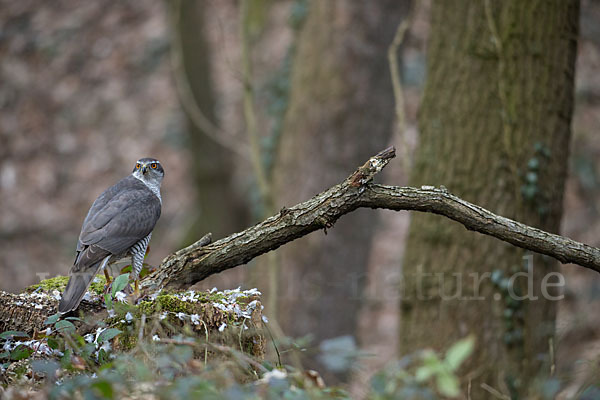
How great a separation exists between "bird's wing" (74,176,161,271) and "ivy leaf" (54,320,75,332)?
694mm

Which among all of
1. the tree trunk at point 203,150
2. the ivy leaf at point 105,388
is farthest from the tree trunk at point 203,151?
the ivy leaf at point 105,388

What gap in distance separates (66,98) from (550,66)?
1028cm

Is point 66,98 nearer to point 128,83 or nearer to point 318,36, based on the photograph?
point 128,83

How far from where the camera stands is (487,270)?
392 cm

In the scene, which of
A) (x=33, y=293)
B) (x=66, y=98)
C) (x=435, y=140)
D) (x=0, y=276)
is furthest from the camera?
(x=66, y=98)

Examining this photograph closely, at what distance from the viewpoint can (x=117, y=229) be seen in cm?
315

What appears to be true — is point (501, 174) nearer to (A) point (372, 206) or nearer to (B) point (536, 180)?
(B) point (536, 180)

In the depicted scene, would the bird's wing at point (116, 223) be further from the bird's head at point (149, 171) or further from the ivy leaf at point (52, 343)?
the ivy leaf at point (52, 343)

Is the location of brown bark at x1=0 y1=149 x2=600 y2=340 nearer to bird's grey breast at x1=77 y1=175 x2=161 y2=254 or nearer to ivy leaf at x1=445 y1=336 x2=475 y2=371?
bird's grey breast at x1=77 y1=175 x2=161 y2=254

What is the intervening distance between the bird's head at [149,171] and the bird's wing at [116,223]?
343 mm

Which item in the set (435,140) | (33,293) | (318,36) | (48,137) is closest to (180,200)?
(48,137)

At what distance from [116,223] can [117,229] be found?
0.13 ft

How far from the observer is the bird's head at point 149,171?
3848 mm

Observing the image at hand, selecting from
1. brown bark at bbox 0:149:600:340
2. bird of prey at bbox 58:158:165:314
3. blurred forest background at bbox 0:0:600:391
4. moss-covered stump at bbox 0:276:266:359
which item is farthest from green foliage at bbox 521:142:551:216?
bird of prey at bbox 58:158:165:314
